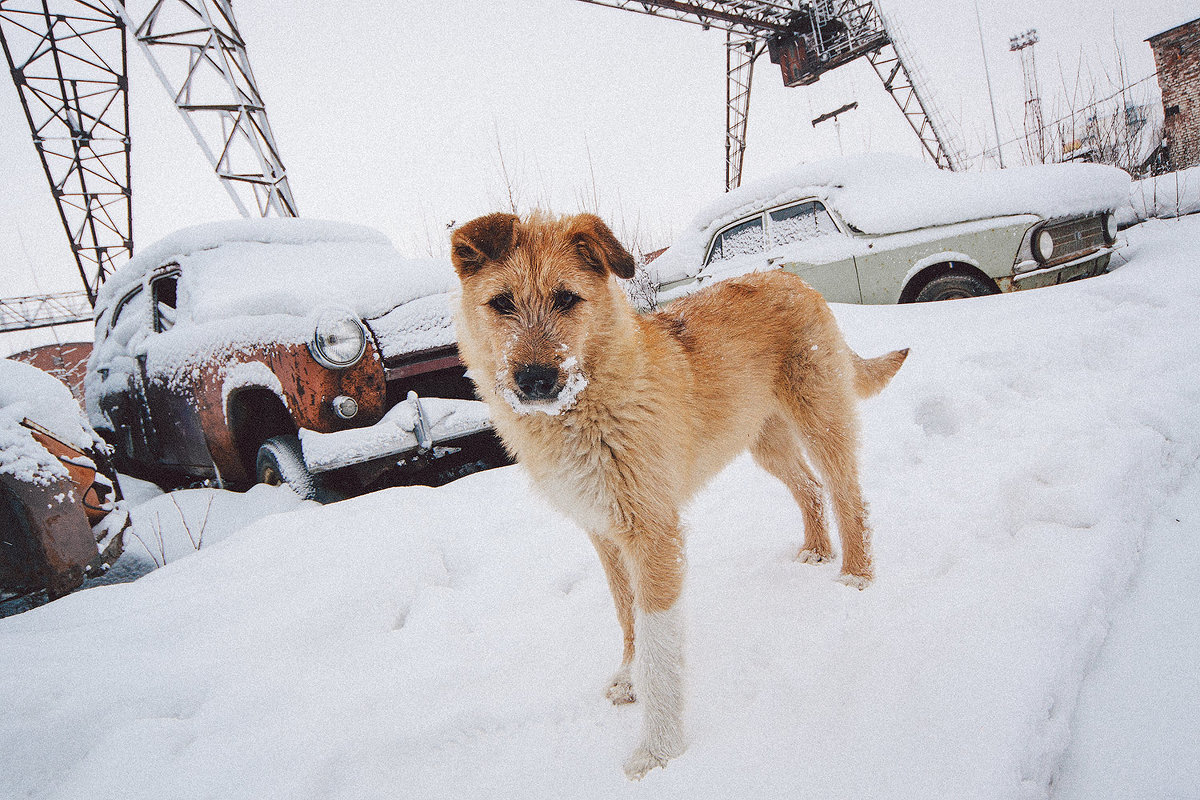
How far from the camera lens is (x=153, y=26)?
8070mm

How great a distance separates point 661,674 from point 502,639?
864 mm

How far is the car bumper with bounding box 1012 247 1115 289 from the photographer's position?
484 cm

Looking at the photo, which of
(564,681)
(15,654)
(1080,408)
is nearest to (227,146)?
(15,654)

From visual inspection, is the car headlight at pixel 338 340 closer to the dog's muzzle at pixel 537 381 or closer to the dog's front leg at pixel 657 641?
the dog's muzzle at pixel 537 381

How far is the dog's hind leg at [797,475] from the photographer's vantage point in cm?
264

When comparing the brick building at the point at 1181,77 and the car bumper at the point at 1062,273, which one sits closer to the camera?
the car bumper at the point at 1062,273

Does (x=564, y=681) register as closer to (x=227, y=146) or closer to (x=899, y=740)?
(x=899, y=740)

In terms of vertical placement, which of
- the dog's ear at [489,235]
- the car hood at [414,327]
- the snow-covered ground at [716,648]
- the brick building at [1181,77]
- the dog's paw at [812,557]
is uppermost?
the brick building at [1181,77]

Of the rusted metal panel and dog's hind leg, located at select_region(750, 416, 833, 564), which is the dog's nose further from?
the rusted metal panel

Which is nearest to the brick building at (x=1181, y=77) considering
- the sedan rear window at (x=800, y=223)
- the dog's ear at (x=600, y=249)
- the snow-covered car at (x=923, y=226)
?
the snow-covered car at (x=923, y=226)

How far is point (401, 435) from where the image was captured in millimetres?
3400

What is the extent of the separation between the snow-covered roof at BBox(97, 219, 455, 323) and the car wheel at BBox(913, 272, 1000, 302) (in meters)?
4.84

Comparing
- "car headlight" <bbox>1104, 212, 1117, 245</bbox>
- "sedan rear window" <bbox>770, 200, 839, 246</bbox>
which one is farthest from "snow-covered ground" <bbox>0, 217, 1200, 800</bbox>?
"sedan rear window" <bbox>770, 200, 839, 246</bbox>

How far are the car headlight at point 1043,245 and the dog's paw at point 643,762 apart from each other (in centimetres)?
572
